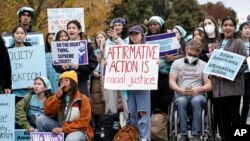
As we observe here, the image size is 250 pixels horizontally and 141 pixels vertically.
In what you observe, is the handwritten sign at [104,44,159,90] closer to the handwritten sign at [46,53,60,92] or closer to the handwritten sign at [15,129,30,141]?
the handwritten sign at [46,53,60,92]

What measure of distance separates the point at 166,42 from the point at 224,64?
133 cm

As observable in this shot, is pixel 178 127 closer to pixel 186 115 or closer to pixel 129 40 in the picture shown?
pixel 186 115

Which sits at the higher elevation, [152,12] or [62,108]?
[152,12]

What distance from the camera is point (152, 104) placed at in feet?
30.8

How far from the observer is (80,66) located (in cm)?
870

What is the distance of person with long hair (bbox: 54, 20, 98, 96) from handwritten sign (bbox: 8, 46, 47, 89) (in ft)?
1.18

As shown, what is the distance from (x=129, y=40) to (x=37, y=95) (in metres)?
1.60

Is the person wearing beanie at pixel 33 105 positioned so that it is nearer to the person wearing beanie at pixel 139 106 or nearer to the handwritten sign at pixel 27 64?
the handwritten sign at pixel 27 64

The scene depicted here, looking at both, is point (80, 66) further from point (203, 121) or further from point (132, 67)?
point (203, 121)

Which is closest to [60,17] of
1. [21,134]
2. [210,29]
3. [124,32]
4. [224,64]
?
[124,32]

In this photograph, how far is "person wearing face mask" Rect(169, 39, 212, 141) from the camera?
27.2 feet

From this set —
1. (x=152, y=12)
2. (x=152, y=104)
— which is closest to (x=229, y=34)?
(x=152, y=104)

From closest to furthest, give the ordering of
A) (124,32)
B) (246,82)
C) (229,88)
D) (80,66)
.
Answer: (229,88)
(80,66)
(246,82)
(124,32)

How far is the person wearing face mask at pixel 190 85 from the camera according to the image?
8.28 meters
